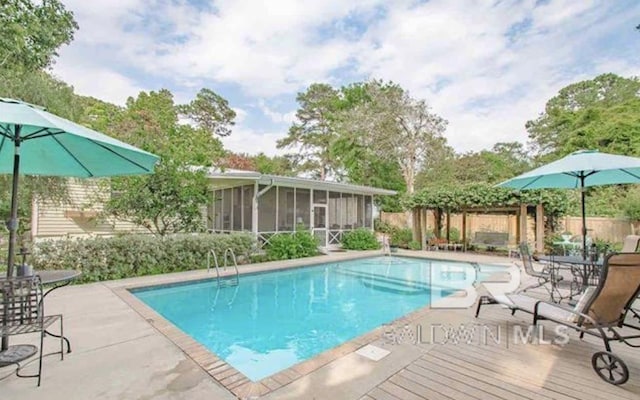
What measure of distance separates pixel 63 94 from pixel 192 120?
17035 millimetres

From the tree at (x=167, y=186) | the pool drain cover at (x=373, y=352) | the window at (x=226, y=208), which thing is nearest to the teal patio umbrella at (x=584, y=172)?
the pool drain cover at (x=373, y=352)

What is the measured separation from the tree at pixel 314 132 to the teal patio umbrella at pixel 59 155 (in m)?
21.2

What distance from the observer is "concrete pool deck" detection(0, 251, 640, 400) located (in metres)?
2.50

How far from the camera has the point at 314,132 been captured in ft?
84.1

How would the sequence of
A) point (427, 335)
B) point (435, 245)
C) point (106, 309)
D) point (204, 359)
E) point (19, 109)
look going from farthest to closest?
1. point (435, 245)
2. point (106, 309)
3. point (427, 335)
4. point (204, 359)
5. point (19, 109)

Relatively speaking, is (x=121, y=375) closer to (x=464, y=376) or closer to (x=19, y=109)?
(x=19, y=109)

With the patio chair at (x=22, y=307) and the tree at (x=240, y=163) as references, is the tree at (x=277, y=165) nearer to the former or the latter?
the tree at (x=240, y=163)

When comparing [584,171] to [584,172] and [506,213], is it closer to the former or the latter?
[584,172]

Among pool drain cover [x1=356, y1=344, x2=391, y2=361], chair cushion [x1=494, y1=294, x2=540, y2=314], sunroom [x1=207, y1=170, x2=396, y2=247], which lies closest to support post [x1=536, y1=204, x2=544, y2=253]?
sunroom [x1=207, y1=170, x2=396, y2=247]

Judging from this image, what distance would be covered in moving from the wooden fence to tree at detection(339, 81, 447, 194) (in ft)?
8.11

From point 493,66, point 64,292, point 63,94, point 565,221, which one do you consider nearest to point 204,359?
point 64,292

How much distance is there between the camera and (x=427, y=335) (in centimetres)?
370

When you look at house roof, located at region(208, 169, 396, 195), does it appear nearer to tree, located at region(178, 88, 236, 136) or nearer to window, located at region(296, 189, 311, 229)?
window, located at region(296, 189, 311, 229)

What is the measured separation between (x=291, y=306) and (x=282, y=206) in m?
6.27
